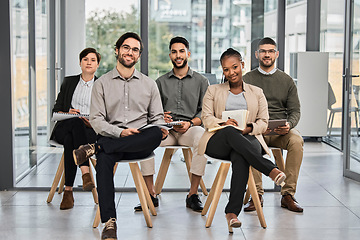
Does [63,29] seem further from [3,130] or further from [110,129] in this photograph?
[110,129]

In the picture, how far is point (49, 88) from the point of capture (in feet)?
23.1

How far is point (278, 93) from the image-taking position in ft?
16.9

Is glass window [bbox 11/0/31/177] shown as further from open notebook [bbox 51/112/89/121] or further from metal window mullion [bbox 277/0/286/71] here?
metal window mullion [bbox 277/0/286/71]

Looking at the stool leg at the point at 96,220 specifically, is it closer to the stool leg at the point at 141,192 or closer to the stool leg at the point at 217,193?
the stool leg at the point at 141,192

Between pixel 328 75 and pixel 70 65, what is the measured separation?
167 inches

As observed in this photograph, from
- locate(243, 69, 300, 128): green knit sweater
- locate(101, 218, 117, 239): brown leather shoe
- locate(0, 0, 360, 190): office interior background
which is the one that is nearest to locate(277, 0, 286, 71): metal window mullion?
locate(0, 0, 360, 190): office interior background

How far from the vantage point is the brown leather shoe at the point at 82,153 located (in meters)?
4.11

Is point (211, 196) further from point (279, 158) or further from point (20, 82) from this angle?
point (20, 82)

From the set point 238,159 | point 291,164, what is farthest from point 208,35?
point 238,159

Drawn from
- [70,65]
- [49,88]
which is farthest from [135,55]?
[49,88]

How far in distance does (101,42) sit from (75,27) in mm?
346

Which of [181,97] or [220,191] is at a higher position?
[181,97]

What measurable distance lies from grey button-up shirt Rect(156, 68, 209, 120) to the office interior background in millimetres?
516

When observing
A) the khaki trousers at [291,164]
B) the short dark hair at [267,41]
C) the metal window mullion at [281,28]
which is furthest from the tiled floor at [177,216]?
the short dark hair at [267,41]
